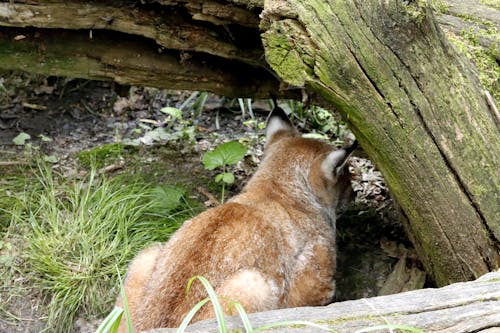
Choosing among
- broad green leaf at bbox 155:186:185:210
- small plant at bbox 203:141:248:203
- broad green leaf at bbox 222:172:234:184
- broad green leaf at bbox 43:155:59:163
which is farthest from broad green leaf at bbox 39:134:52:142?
broad green leaf at bbox 222:172:234:184

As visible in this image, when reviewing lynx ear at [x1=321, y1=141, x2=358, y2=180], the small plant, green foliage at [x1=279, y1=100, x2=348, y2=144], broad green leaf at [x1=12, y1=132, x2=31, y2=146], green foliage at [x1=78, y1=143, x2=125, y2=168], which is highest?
lynx ear at [x1=321, y1=141, x2=358, y2=180]

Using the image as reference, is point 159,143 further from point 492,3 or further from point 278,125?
point 492,3

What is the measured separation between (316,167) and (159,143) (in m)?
2.58

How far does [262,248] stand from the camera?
13.6 ft

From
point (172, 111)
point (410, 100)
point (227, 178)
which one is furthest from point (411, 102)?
point (172, 111)

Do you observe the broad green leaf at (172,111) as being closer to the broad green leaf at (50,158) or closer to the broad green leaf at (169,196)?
the broad green leaf at (50,158)

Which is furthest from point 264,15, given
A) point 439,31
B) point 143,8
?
point 143,8

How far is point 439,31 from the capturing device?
364cm

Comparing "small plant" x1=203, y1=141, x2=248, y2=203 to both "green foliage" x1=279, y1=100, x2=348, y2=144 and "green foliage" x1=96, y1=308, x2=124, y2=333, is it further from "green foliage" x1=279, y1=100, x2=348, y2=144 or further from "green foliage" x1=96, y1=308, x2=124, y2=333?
"green foliage" x1=96, y1=308, x2=124, y2=333

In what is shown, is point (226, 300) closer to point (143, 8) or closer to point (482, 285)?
point (482, 285)

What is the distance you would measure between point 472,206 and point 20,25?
3352mm

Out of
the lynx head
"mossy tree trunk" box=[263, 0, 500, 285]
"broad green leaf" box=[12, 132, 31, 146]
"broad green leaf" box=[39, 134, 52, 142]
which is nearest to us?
"mossy tree trunk" box=[263, 0, 500, 285]

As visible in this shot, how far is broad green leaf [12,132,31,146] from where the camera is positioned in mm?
6668

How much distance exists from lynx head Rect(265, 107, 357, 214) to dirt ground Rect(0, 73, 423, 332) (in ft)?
1.87
